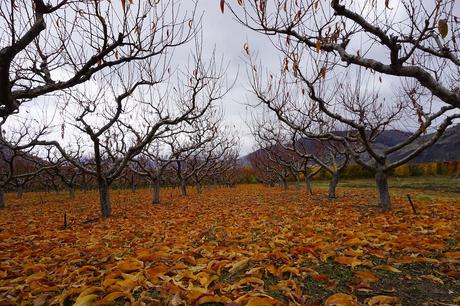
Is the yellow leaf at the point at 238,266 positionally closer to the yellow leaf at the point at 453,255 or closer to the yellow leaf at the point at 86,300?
the yellow leaf at the point at 86,300

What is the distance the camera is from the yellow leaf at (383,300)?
2568mm

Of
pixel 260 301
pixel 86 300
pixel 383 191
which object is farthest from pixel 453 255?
pixel 383 191

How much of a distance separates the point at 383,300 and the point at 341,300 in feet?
1.32

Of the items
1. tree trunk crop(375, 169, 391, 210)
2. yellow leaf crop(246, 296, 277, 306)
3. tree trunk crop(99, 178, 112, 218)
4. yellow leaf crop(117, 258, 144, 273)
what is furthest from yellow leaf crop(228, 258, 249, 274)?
tree trunk crop(99, 178, 112, 218)

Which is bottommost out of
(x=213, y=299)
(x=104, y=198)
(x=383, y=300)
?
(x=383, y=300)

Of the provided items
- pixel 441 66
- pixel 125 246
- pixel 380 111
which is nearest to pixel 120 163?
pixel 125 246

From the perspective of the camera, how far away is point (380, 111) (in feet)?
52.1

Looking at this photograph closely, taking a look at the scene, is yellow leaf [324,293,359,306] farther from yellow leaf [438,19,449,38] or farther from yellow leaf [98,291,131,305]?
yellow leaf [438,19,449,38]

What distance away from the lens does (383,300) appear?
2.60 metres

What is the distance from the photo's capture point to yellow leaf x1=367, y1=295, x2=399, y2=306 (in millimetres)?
2568

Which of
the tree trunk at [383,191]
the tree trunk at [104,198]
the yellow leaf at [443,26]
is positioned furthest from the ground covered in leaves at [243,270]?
the tree trunk at [104,198]

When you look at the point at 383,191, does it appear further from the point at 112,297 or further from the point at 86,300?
the point at 86,300

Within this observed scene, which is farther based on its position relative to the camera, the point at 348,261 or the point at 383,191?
the point at 383,191

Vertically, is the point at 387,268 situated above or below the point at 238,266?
below
